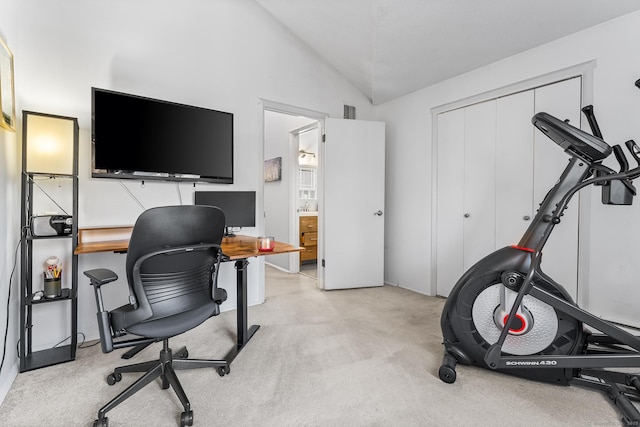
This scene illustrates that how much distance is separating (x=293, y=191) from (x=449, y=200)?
229cm

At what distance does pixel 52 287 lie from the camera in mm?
2066

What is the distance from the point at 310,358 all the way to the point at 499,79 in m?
2.98

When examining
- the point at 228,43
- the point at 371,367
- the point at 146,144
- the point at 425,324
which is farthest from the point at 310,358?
the point at 228,43

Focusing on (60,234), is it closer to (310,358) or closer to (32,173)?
(32,173)

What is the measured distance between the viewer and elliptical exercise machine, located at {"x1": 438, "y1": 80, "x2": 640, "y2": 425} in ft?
5.58

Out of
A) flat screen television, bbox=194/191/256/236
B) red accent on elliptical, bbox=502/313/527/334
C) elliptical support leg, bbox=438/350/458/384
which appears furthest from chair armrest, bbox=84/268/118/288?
red accent on elliptical, bbox=502/313/527/334

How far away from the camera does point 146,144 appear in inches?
96.2

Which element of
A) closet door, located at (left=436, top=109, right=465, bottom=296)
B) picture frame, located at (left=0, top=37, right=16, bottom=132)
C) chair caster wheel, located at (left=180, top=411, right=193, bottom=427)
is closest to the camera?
chair caster wheel, located at (left=180, top=411, right=193, bottom=427)

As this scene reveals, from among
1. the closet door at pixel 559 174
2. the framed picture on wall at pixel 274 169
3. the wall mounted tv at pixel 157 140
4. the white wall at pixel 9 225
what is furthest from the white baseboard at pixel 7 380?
the closet door at pixel 559 174

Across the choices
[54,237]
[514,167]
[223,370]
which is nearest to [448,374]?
[223,370]

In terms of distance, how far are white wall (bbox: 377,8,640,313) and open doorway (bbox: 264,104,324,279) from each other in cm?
117

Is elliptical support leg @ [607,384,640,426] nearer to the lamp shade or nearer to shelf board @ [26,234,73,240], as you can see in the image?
shelf board @ [26,234,73,240]

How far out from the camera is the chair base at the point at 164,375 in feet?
4.72

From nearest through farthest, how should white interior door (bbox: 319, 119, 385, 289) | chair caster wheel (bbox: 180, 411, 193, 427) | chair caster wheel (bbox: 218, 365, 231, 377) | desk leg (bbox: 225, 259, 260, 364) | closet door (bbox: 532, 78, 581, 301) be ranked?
chair caster wheel (bbox: 180, 411, 193, 427) → chair caster wheel (bbox: 218, 365, 231, 377) → desk leg (bbox: 225, 259, 260, 364) → closet door (bbox: 532, 78, 581, 301) → white interior door (bbox: 319, 119, 385, 289)
